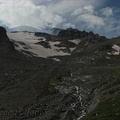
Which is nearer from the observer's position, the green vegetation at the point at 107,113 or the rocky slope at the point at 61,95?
the green vegetation at the point at 107,113

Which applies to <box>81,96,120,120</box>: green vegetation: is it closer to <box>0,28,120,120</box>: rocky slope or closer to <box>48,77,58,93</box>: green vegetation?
<box>0,28,120,120</box>: rocky slope

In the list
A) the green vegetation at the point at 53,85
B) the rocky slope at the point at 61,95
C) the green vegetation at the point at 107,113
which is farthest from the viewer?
the green vegetation at the point at 53,85

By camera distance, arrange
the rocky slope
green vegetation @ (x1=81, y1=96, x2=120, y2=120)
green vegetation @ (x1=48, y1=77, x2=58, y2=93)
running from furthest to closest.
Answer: green vegetation @ (x1=48, y1=77, x2=58, y2=93)
the rocky slope
green vegetation @ (x1=81, y1=96, x2=120, y2=120)

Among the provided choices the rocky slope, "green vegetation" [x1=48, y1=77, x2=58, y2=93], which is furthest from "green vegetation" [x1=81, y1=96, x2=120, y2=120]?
"green vegetation" [x1=48, y1=77, x2=58, y2=93]

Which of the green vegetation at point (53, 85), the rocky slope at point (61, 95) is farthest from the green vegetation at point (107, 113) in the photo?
the green vegetation at point (53, 85)

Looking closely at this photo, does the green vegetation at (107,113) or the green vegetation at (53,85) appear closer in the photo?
the green vegetation at (107,113)

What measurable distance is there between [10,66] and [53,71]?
1798 inches

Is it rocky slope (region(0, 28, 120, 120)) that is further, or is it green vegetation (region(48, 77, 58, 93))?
green vegetation (region(48, 77, 58, 93))

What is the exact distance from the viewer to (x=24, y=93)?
3679 inches

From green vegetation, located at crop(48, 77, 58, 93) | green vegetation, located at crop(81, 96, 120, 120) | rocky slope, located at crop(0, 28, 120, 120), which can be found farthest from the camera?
green vegetation, located at crop(48, 77, 58, 93)

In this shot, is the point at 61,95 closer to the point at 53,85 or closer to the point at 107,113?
the point at 53,85

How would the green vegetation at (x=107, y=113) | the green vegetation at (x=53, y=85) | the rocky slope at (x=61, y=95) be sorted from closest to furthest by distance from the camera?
1. the green vegetation at (x=107, y=113)
2. the rocky slope at (x=61, y=95)
3. the green vegetation at (x=53, y=85)

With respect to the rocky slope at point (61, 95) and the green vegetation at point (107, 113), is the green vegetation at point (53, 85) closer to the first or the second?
the rocky slope at point (61, 95)

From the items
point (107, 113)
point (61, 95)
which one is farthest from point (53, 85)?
point (107, 113)
